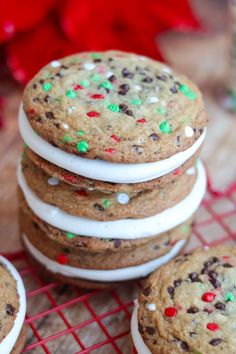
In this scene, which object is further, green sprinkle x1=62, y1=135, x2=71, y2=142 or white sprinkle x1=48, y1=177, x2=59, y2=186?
white sprinkle x1=48, y1=177, x2=59, y2=186

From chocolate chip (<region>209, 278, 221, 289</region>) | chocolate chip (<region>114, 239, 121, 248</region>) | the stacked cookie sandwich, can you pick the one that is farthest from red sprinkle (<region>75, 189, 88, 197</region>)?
chocolate chip (<region>209, 278, 221, 289</region>)

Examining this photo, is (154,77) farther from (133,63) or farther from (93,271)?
(93,271)

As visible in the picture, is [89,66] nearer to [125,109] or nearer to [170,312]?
[125,109]

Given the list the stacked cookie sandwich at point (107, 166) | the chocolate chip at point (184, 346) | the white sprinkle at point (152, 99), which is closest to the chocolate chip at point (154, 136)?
the stacked cookie sandwich at point (107, 166)

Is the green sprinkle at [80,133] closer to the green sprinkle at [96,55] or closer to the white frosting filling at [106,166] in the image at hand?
the white frosting filling at [106,166]

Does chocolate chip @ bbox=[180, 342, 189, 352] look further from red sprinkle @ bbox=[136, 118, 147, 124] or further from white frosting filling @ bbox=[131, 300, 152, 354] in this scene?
red sprinkle @ bbox=[136, 118, 147, 124]

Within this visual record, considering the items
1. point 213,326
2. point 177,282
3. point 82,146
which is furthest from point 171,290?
point 82,146

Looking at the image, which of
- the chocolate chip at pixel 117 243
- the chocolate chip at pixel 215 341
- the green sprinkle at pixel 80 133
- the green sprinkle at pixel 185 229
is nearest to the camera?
the chocolate chip at pixel 215 341
